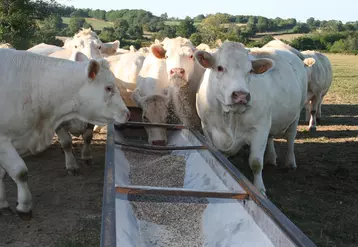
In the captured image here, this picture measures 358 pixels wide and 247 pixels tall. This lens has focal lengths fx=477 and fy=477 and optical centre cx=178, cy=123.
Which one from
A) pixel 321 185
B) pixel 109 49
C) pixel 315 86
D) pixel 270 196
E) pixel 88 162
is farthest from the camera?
pixel 315 86

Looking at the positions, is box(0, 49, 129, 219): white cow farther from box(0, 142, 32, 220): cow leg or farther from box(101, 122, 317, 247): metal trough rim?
box(101, 122, 317, 247): metal trough rim

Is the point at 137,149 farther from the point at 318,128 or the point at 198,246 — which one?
the point at 318,128

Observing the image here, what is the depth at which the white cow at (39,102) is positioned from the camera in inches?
177

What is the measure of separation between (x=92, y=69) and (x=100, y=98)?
1.01 ft

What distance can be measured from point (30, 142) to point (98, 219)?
40.7 inches

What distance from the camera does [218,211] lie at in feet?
13.3

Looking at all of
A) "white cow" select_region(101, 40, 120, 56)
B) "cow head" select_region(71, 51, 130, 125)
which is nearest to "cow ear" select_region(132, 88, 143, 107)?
"cow head" select_region(71, 51, 130, 125)

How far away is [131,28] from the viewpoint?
50.7m

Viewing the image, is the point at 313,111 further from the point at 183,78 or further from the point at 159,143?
the point at 159,143

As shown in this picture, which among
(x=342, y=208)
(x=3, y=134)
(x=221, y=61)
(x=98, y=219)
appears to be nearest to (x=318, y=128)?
(x=342, y=208)

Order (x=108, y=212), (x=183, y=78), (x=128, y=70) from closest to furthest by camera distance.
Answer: (x=108, y=212) → (x=183, y=78) → (x=128, y=70)

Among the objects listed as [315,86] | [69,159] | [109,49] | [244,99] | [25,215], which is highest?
[244,99]

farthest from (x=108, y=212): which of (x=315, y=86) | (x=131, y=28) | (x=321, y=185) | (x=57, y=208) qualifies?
(x=131, y=28)

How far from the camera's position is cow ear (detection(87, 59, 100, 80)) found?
4.59 meters
